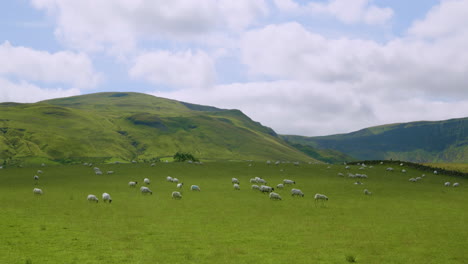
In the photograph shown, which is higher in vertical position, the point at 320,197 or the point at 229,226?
the point at 320,197

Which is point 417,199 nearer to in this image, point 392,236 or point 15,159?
point 392,236

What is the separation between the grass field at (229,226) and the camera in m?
19.8

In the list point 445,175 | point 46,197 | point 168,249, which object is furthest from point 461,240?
point 445,175

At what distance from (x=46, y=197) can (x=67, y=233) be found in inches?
806

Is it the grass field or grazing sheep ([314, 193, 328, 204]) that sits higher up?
grazing sheep ([314, 193, 328, 204])

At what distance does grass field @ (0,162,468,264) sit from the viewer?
1978 cm

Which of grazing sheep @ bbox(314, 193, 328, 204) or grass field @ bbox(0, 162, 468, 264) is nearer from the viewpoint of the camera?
grass field @ bbox(0, 162, 468, 264)

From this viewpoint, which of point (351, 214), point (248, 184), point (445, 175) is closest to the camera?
point (351, 214)

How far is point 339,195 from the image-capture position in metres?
46.5

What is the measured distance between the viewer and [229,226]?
2741 centimetres

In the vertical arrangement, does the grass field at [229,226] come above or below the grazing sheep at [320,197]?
below

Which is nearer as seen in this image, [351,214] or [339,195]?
[351,214]

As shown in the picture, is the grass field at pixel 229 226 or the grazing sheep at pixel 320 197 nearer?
the grass field at pixel 229 226

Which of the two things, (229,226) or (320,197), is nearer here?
(229,226)
